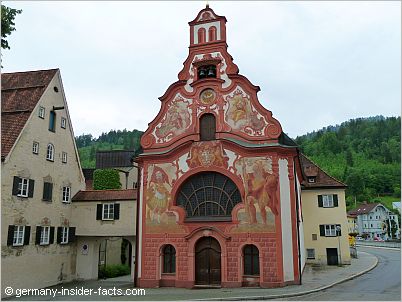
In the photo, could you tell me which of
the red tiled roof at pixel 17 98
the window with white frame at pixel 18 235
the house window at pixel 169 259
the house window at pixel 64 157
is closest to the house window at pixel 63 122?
the house window at pixel 64 157

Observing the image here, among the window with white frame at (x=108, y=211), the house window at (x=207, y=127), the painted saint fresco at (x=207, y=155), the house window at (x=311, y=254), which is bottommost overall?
the house window at (x=311, y=254)

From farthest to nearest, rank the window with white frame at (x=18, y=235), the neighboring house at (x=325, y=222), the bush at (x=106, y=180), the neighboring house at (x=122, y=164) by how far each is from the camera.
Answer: the neighboring house at (x=122, y=164) < the bush at (x=106, y=180) < the neighboring house at (x=325, y=222) < the window with white frame at (x=18, y=235)

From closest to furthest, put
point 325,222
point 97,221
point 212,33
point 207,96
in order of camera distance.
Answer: point 207,96 → point 212,33 → point 97,221 → point 325,222

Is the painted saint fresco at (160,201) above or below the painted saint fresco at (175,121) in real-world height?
below

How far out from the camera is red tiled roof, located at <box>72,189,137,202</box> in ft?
95.0

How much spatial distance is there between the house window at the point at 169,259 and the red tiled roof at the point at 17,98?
1118cm

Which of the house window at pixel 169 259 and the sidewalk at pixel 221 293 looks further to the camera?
the house window at pixel 169 259

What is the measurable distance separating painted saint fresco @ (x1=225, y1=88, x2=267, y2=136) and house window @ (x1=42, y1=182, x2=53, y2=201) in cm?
1316

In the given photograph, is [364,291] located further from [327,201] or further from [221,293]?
[327,201]

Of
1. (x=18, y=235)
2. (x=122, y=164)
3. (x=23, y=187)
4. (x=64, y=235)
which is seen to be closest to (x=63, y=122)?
(x=23, y=187)

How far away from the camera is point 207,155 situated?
81.4ft

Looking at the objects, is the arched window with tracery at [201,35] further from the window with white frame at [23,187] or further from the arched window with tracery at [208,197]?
the window with white frame at [23,187]

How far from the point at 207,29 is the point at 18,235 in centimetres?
1795

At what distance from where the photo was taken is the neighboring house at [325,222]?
36375 mm
